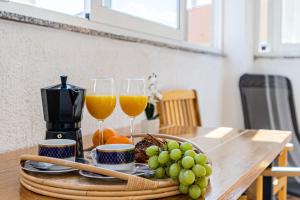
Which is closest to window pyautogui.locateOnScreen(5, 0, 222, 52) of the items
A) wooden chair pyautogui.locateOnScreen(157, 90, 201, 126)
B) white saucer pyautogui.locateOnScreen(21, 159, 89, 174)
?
wooden chair pyautogui.locateOnScreen(157, 90, 201, 126)

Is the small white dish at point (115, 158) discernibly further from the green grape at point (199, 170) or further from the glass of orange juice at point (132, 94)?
the glass of orange juice at point (132, 94)

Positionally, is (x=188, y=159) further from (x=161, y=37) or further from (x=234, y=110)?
(x=234, y=110)

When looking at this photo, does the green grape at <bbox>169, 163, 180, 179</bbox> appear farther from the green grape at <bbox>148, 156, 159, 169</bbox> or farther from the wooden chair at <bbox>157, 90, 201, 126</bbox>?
the wooden chair at <bbox>157, 90, 201, 126</bbox>

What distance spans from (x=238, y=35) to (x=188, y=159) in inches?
98.0

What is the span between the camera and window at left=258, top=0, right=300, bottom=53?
9.72 ft

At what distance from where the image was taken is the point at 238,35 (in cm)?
293

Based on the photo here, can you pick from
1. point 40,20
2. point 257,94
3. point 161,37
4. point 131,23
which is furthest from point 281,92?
point 40,20

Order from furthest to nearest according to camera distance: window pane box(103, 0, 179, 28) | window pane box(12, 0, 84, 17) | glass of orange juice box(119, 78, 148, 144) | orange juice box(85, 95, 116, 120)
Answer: window pane box(103, 0, 179, 28), window pane box(12, 0, 84, 17), glass of orange juice box(119, 78, 148, 144), orange juice box(85, 95, 116, 120)

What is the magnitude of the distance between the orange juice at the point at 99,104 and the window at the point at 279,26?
7.63ft

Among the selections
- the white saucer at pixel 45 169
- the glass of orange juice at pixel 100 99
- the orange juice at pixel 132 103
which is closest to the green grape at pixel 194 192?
the white saucer at pixel 45 169

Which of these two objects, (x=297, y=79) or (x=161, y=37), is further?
(x=297, y=79)

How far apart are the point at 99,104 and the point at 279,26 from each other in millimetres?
2458

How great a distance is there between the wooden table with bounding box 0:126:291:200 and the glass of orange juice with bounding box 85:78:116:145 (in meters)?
0.20

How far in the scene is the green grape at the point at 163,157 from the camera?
2.11ft
